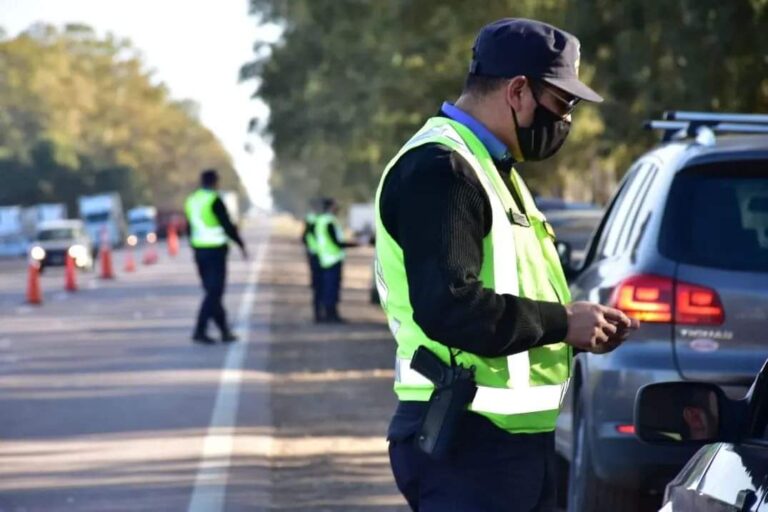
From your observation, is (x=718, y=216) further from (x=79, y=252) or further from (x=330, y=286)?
(x=79, y=252)

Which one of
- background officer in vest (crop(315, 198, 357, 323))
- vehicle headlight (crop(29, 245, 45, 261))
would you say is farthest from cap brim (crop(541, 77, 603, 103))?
vehicle headlight (crop(29, 245, 45, 261))

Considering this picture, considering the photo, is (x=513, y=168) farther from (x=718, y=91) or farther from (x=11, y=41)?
(x=11, y=41)

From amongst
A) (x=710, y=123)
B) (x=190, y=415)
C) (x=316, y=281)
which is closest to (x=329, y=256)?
(x=316, y=281)

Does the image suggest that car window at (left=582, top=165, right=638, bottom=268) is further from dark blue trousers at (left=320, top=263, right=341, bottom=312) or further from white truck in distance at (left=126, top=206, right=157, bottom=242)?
white truck in distance at (left=126, top=206, right=157, bottom=242)

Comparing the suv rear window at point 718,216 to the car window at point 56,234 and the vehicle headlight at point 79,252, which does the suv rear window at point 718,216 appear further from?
the car window at point 56,234

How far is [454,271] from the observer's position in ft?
14.0

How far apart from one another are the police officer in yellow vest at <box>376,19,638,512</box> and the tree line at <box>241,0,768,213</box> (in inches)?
641

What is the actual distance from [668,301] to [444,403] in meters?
3.26

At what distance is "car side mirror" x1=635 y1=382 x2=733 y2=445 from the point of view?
4121 millimetres

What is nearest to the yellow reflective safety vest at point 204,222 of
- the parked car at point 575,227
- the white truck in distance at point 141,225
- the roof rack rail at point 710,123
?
the parked car at point 575,227

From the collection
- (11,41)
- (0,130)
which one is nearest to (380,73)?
(0,130)

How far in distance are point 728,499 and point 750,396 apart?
38 centimetres

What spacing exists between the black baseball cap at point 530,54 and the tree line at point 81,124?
352 feet

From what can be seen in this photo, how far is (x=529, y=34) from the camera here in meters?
4.45
